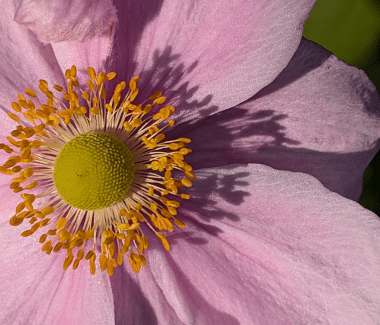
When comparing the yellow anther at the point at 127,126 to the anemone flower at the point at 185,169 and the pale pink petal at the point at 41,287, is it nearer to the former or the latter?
the anemone flower at the point at 185,169

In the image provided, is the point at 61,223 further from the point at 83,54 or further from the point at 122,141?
the point at 83,54

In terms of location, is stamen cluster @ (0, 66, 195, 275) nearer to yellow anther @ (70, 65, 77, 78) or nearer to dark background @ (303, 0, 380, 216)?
yellow anther @ (70, 65, 77, 78)

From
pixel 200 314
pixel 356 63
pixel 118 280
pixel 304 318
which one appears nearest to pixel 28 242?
pixel 118 280

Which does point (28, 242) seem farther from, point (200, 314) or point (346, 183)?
point (346, 183)

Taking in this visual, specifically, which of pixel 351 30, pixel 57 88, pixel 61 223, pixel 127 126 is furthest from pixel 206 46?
pixel 351 30

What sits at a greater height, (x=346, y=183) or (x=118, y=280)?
(x=118, y=280)

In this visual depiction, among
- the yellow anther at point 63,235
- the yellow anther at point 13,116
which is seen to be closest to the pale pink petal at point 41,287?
the yellow anther at point 63,235
